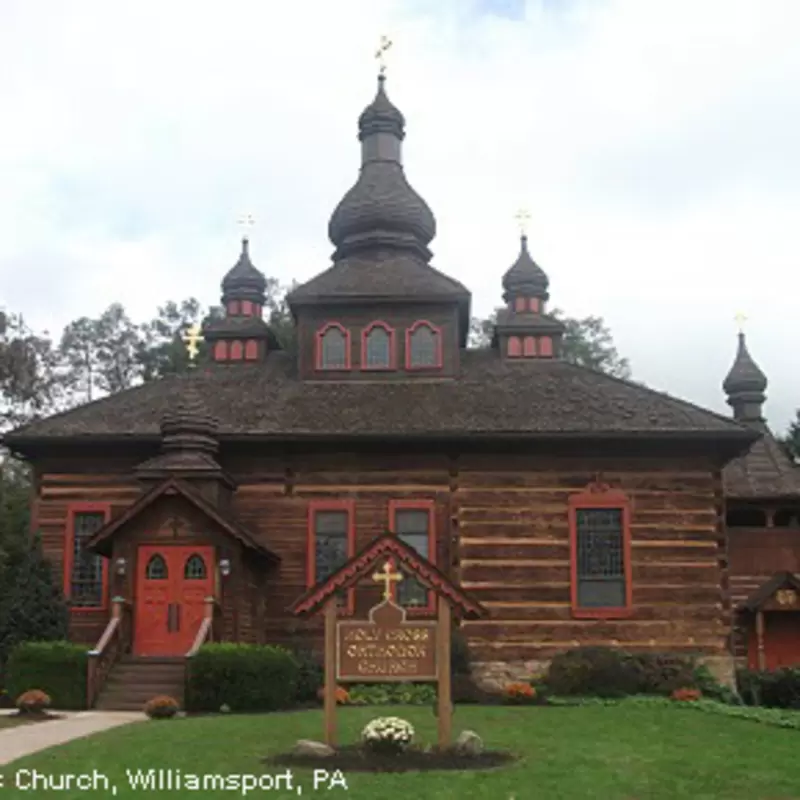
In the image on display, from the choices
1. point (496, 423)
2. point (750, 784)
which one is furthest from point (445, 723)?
point (496, 423)

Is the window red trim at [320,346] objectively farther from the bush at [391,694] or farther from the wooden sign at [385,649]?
the wooden sign at [385,649]

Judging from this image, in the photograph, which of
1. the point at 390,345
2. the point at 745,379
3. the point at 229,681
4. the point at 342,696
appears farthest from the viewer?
the point at 745,379

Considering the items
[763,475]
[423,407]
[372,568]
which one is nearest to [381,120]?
[423,407]

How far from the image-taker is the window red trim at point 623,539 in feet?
82.2

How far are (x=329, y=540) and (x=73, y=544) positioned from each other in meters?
5.65

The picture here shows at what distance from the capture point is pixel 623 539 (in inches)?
1004

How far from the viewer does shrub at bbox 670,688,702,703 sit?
22.6 m

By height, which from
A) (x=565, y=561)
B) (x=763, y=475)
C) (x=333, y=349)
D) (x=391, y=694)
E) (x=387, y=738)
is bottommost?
(x=391, y=694)

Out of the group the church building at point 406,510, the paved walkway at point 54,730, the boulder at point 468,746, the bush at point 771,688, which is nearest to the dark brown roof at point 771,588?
the bush at point 771,688

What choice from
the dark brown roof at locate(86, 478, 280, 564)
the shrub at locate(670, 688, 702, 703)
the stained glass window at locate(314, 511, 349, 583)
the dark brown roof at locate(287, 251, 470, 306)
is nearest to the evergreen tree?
the dark brown roof at locate(86, 478, 280, 564)

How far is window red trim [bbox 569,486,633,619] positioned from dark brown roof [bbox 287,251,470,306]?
6.26 meters

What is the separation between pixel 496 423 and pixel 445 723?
40.5 feet

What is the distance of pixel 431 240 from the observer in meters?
33.6

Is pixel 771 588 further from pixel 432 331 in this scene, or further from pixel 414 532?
pixel 432 331
